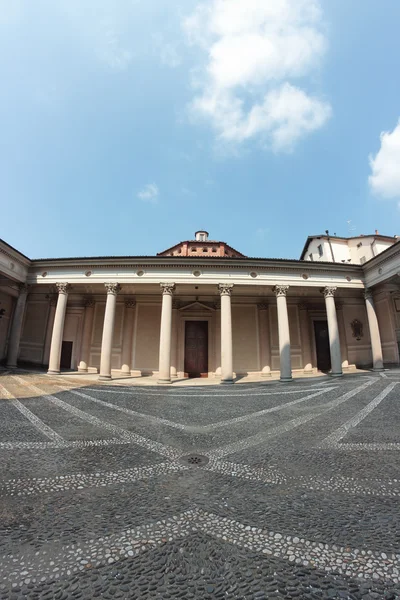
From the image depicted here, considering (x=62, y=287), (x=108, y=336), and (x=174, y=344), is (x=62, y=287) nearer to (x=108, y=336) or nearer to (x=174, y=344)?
(x=108, y=336)

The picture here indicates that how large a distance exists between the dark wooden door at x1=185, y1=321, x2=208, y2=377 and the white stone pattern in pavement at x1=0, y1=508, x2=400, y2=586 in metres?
16.2

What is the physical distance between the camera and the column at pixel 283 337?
14.2 metres

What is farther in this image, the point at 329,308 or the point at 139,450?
the point at 329,308

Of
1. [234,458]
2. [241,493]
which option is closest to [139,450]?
[234,458]

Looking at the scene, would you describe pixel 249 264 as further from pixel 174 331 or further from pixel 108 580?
pixel 108 580

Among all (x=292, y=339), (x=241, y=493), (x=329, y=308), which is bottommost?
(x=241, y=493)

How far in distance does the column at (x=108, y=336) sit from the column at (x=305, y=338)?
44.4ft

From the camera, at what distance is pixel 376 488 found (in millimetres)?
3191

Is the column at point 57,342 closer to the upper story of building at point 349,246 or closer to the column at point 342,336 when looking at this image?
the column at point 342,336

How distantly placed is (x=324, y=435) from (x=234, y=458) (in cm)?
221

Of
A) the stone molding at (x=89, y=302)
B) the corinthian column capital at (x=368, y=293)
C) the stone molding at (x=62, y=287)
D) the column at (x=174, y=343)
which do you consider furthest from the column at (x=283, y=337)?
the stone molding at (x=89, y=302)

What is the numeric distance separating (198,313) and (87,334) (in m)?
8.33

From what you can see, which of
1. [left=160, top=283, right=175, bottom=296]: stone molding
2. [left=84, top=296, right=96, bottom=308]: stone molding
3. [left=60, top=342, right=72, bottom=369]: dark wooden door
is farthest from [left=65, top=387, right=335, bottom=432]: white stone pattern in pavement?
[left=60, top=342, right=72, bottom=369]: dark wooden door

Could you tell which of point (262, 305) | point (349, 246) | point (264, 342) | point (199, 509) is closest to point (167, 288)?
point (262, 305)
